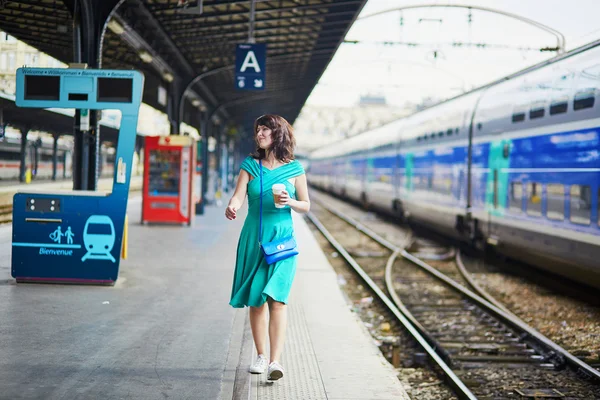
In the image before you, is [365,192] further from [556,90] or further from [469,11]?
[556,90]

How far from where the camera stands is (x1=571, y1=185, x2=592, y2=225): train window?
939cm

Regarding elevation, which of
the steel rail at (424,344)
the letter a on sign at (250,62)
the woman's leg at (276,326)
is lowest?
the steel rail at (424,344)

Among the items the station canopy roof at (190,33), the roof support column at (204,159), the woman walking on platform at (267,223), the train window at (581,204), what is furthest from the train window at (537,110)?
the roof support column at (204,159)

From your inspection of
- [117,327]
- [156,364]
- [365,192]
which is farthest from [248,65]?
[365,192]

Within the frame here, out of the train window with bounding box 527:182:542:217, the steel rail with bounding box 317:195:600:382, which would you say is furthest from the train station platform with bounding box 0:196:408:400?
the train window with bounding box 527:182:542:217

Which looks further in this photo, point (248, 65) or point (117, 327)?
point (248, 65)

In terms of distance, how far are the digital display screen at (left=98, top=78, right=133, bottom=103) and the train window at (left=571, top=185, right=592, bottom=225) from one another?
5455mm

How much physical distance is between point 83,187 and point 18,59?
2.42m

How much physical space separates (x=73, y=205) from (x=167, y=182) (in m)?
9.84

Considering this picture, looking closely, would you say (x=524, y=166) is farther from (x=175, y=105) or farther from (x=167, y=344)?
(x=175, y=105)

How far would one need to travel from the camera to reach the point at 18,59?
37.9 ft

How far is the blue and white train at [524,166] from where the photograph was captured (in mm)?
9609

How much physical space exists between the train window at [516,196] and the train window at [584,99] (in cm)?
216

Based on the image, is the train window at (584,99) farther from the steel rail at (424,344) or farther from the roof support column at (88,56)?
the roof support column at (88,56)
